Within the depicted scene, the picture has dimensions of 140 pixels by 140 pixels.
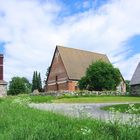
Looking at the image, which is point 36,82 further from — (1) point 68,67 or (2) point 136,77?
(2) point 136,77

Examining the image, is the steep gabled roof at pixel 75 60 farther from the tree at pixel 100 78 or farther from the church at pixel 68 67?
the tree at pixel 100 78

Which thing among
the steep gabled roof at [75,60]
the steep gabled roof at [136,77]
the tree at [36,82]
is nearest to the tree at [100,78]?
the steep gabled roof at [136,77]

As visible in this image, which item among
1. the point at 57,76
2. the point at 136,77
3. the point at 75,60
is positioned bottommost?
the point at 136,77

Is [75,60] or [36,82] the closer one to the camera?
[75,60]

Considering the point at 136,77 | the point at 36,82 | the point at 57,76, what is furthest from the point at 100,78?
the point at 36,82

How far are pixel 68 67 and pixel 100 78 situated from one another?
14684 millimetres

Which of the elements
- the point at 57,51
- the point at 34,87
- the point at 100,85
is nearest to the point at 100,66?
the point at 100,85

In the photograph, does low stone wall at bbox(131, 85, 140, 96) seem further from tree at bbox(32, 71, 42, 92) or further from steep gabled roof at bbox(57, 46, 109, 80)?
tree at bbox(32, 71, 42, 92)

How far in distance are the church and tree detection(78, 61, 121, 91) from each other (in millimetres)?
9088

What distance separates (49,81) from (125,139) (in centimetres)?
8843

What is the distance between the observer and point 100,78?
238 ft

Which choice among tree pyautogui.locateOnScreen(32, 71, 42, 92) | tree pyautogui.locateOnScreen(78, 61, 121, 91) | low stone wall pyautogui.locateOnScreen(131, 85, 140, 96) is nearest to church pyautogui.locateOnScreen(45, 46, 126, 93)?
tree pyautogui.locateOnScreen(78, 61, 121, 91)

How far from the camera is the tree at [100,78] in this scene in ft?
238

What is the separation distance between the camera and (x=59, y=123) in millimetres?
10125
